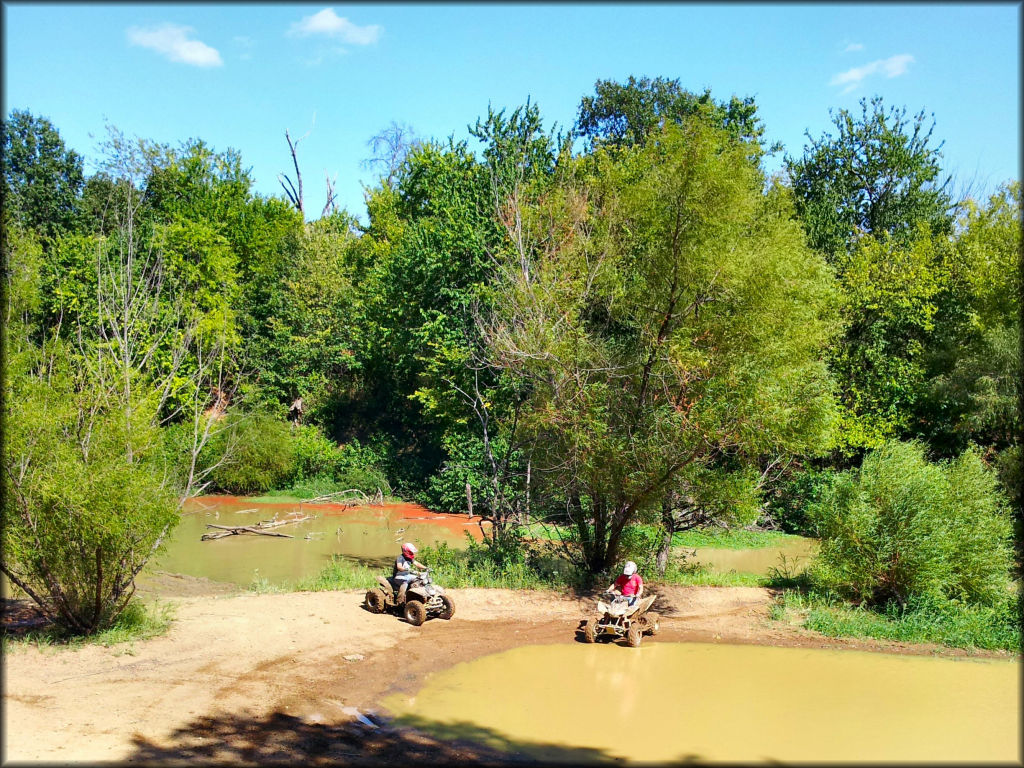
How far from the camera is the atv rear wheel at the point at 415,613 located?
46.8ft

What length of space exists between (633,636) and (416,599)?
3807 millimetres

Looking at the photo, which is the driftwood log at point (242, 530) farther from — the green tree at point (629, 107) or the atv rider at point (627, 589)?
the green tree at point (629, 107)

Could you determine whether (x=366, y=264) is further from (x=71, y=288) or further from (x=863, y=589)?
(x=863, y=589)

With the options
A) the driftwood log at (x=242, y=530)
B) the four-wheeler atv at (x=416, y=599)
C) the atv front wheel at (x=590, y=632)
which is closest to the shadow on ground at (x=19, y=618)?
the four-wheeler atv at (x=416, y=599)

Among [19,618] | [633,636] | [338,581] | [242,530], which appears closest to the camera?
[19,618]

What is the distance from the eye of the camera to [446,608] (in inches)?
582

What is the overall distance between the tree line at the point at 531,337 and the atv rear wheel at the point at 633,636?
3.09m

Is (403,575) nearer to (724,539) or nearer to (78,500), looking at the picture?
(78,500)

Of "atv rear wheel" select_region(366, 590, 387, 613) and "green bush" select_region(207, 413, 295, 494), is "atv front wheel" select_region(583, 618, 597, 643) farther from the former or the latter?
"green bush" select_region(207, 413, 295, 494)

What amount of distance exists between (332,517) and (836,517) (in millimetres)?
18950

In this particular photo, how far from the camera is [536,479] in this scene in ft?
58.9

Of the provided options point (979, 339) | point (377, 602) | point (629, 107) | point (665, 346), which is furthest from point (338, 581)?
point (629, 107)

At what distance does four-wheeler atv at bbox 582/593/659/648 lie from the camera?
13.7 metres

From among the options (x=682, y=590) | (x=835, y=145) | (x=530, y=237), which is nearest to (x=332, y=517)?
(x=530, y=237)
